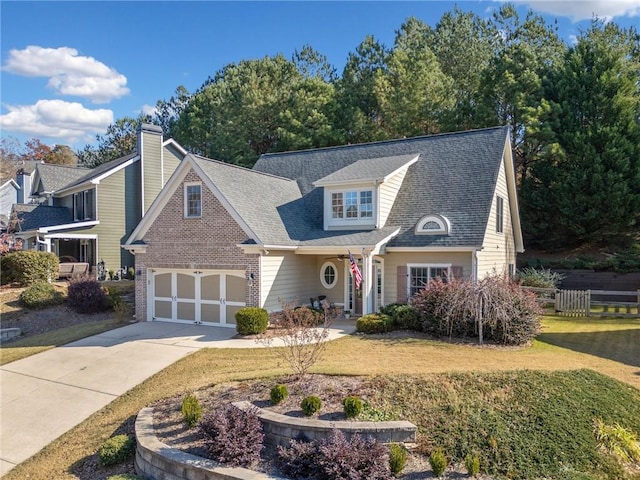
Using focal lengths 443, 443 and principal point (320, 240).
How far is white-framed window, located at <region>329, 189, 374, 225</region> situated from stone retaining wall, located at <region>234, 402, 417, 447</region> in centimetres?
1117

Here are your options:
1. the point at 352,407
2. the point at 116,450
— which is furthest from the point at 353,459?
the point at 116,450

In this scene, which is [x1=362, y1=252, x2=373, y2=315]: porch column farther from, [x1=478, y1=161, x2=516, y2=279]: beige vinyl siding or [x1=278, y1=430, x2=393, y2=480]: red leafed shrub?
[x1=278, y1=430, x2=393, y2=480]: red leafed shrub

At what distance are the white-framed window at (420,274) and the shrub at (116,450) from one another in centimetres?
1110

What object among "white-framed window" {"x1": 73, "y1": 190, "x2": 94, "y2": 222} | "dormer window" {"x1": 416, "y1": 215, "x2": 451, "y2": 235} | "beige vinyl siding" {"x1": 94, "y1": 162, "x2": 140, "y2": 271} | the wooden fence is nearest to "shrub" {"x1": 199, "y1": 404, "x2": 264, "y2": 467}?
"dormer window" {"x1": 416, "y1": 215, "x2": 451, "y2": 235}

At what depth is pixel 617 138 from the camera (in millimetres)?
26016

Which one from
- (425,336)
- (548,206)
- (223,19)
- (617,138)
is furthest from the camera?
(548,206)

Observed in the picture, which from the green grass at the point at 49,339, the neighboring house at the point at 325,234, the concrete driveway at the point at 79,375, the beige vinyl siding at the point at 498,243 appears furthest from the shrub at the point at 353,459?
the green grass at the point at 49,339

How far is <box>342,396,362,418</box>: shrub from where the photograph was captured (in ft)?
24.2

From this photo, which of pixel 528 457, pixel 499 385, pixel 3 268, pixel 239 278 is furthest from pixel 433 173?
pixel 3 268

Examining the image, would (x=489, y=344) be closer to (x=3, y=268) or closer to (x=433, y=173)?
(x=433, y=173)

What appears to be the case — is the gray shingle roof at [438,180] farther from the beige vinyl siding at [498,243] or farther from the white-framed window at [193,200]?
the white-framed window at [193,200]

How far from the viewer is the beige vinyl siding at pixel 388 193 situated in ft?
58.0

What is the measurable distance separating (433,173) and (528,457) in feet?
46.1

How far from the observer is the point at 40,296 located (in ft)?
65.3
